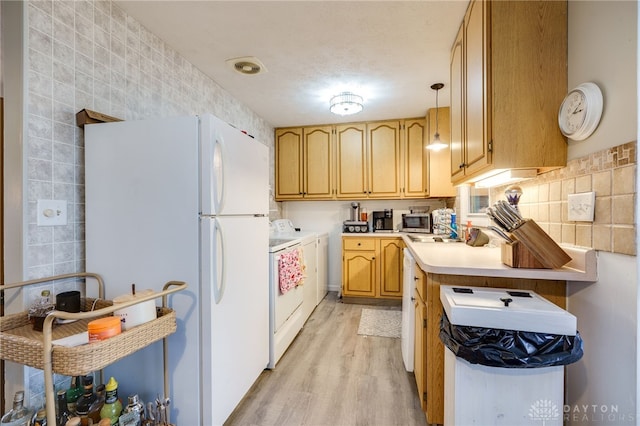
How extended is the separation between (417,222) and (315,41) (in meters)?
2.56

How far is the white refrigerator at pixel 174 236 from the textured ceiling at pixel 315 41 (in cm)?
79

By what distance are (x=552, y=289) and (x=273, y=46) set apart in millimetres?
2189

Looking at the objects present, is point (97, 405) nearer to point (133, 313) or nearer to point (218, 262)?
point (133, 313)

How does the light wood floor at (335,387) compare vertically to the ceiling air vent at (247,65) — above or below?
below

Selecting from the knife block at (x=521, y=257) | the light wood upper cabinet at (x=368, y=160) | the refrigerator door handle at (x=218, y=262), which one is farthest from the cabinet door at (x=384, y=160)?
the refrigerator door handle at (x=218, y=262)

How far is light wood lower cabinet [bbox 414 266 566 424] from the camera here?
135 centimetres

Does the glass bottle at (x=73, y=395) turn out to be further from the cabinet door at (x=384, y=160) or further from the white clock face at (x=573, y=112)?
the cabinet door at (x=384, y=160)

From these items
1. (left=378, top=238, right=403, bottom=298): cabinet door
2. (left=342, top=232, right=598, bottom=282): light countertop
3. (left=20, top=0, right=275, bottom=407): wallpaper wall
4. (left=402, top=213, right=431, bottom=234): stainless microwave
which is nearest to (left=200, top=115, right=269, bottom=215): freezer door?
(left=20, top=0, right=275, bottom=407): wallpaper wall

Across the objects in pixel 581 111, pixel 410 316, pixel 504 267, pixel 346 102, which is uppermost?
pixel 346 102

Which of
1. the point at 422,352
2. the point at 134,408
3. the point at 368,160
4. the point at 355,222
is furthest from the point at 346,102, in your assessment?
the point at 134,408

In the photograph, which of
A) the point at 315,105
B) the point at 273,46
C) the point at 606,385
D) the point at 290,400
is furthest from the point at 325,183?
the point at 606,385

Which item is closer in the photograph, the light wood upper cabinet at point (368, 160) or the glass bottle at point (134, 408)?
the glass bottle at point (134, 408)

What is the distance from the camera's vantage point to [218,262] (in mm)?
1402

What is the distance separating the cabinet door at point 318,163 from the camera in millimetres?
3861
